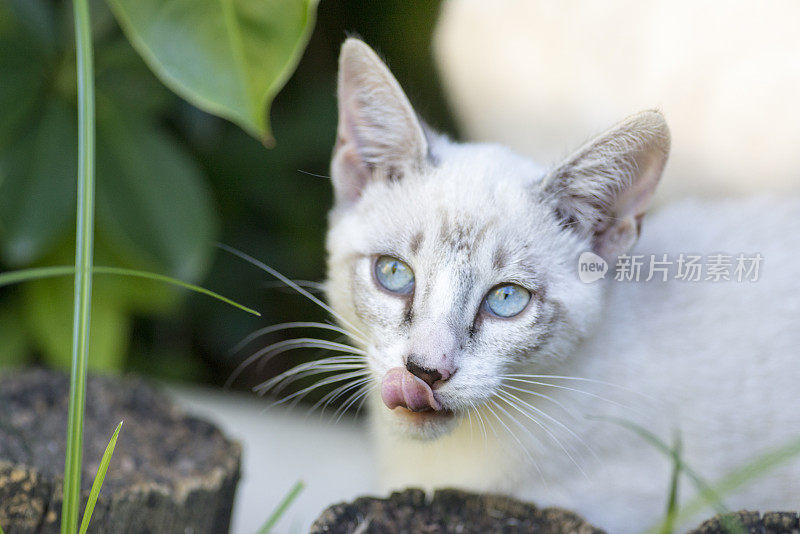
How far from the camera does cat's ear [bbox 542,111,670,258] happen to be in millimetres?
921

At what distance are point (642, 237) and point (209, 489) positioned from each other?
83cm

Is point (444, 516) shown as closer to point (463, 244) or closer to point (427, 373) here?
point (427, 373)

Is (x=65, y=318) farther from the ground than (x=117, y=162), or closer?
closer

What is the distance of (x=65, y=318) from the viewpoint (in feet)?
6.33

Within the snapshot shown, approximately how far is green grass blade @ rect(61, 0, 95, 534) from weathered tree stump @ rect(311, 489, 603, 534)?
1.03ft

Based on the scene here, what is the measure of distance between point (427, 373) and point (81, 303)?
0.46 m

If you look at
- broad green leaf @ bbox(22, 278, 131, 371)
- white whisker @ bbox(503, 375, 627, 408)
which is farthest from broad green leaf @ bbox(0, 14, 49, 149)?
white whisker @ bbox(503, 375, 627, 408)

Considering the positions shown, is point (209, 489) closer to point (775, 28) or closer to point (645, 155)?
point (645, 155)

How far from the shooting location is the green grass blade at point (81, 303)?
923 mm

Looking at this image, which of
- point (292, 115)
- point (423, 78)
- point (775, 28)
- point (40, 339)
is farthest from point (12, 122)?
point (775, 28)

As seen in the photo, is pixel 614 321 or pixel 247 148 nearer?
pixel 614 321

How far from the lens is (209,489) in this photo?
3.93ft

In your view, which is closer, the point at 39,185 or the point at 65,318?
the point at 39,185

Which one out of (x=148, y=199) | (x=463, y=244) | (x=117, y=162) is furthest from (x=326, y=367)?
(x=117, y=162)
